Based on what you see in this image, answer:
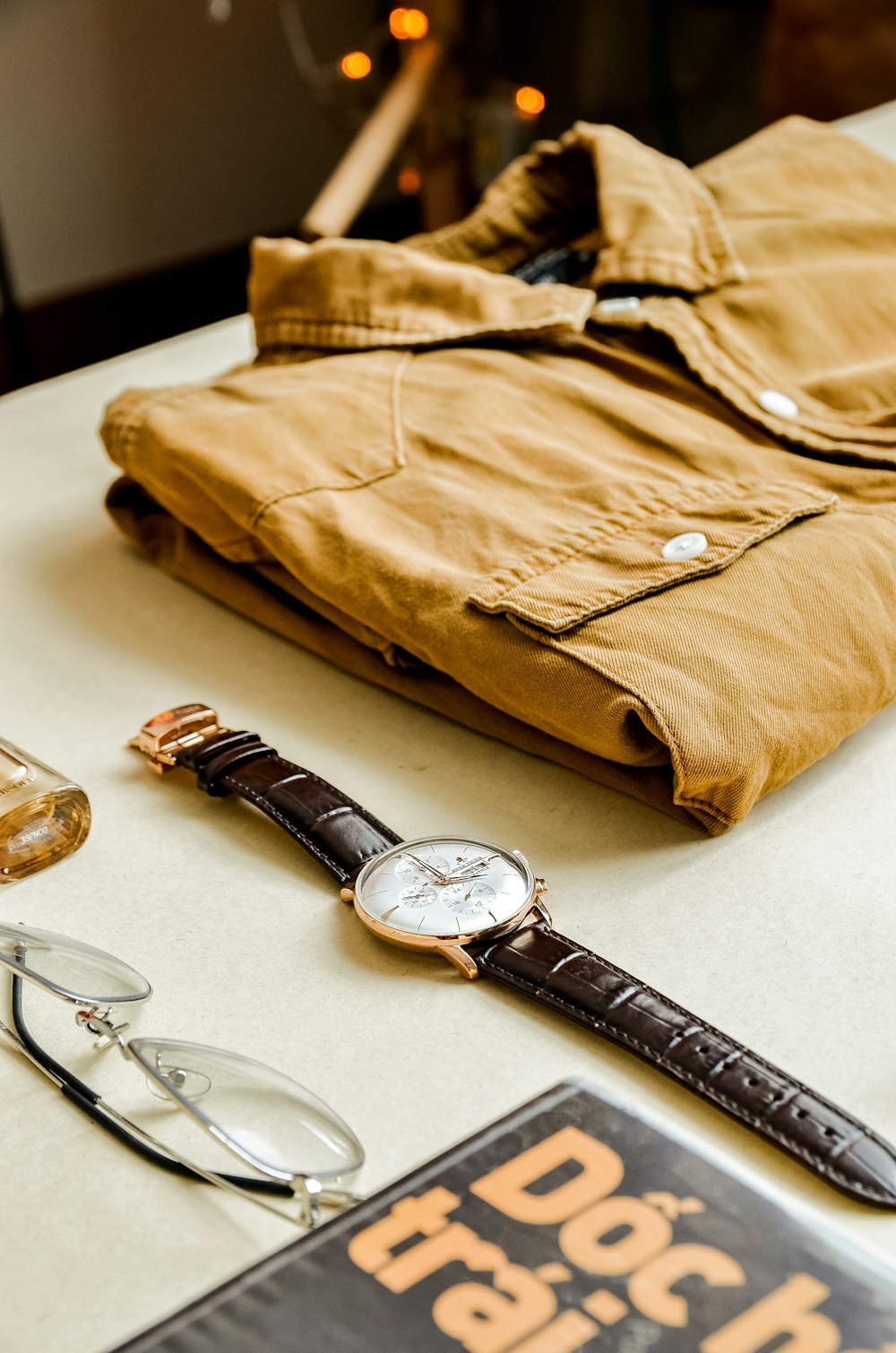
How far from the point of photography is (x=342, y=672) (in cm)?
73

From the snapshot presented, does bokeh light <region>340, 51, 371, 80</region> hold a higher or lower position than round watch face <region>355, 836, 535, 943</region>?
higher

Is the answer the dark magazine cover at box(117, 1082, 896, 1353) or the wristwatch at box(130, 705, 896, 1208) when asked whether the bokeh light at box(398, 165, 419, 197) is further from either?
the dark magazine cover at box(117, 1082, 896, 1353)

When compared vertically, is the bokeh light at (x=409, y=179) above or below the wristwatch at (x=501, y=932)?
above

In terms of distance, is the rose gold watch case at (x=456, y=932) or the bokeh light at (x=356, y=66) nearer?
the rose gold watch case at (x=456, y=932)

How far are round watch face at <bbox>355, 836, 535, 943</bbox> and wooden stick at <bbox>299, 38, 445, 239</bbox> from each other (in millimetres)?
1070

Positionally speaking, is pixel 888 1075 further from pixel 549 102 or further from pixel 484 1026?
pixel 549 102

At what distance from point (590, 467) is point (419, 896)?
11.3 inches

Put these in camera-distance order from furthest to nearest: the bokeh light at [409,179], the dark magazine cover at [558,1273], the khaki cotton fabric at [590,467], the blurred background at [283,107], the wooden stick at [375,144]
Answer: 1. the bokeh light at [409,179]
2. the blurred background at [283,107]
3. the wooden stick at [375,144]
4. the khaki cotton fabric at [590,467]
5. the dark magazine cover at [558,1273]

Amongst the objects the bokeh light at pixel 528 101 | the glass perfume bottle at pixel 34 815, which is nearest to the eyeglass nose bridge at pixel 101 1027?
the glass perfume bottle at pixel 34 815

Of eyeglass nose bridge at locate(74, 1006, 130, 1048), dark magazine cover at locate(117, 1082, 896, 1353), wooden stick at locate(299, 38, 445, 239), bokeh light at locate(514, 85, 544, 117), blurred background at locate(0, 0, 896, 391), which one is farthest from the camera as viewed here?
bokeh light at locate(514, 85, 544, 117)

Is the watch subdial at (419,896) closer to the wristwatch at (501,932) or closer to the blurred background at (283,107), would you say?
the wristwatch at (501,932)

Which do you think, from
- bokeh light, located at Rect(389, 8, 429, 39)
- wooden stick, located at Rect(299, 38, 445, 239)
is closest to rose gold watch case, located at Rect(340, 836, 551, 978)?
wooden stick, located at Rect(299, 38, 445, 239)

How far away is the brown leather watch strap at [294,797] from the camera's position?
58cm

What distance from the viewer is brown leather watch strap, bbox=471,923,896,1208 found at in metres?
0.43
